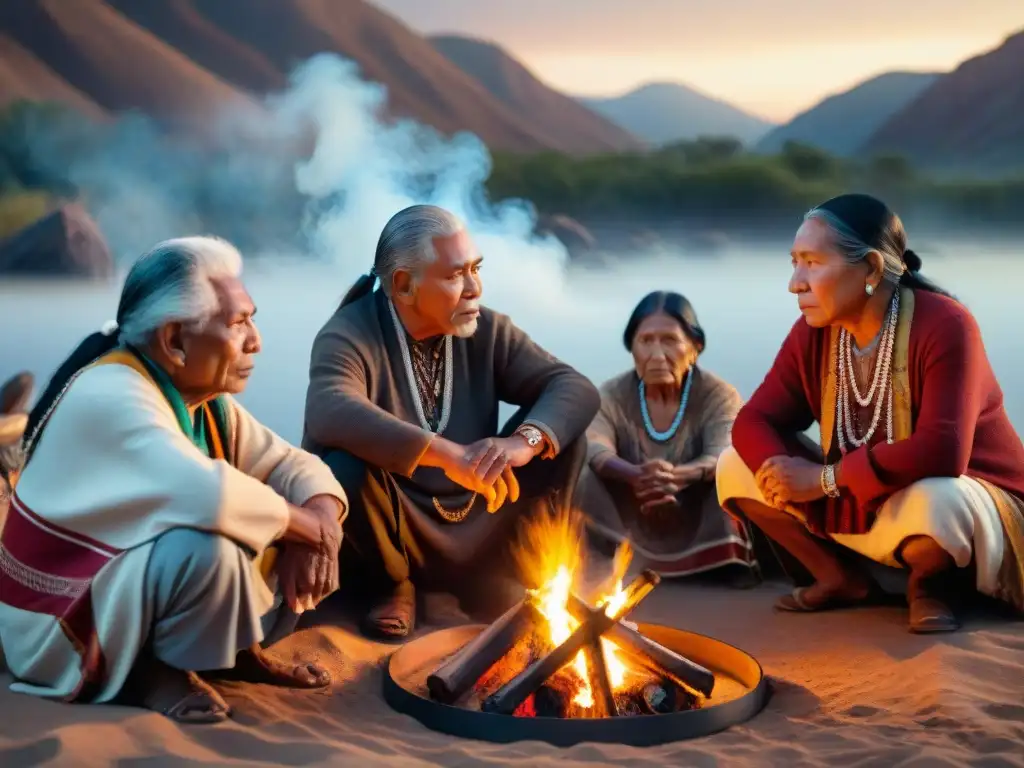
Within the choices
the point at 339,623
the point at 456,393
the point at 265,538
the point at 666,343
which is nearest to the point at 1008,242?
the point at 666,343

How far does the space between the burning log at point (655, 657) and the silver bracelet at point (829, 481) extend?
39.0 inches

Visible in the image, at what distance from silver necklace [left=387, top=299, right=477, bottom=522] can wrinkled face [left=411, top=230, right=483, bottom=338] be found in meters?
0.13

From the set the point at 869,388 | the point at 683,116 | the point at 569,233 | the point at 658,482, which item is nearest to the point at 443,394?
the point at 658,482

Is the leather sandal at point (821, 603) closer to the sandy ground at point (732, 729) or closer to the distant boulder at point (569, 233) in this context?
the sandy ground at point (732, 729)

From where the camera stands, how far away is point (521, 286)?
8.64m

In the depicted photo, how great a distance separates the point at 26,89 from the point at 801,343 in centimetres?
603

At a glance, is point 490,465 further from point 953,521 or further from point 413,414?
point 953,521

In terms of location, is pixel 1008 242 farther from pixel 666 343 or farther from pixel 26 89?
pixel 26 89

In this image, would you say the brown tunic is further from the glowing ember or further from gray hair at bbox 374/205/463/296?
the glowing ember

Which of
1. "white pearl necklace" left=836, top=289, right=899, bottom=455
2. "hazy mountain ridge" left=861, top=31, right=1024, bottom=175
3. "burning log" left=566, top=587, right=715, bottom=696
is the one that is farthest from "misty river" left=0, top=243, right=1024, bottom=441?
"burning log" left=566, top=587, right=715, bottom=696

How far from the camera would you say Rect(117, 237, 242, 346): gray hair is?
11.7 ft

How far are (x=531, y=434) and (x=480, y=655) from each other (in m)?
1.09

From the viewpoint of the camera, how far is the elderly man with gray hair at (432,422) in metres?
4.46

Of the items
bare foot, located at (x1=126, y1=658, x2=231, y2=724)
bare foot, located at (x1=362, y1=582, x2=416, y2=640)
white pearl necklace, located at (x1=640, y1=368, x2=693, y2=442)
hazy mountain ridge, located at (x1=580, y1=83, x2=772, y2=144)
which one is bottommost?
bare foot, located at (x1=126, y1=658, x2=231, y2=724)
